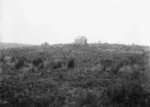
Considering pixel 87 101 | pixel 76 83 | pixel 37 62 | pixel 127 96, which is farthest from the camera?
pixel 37 62

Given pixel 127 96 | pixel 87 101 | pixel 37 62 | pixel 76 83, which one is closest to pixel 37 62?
pixel 37 62

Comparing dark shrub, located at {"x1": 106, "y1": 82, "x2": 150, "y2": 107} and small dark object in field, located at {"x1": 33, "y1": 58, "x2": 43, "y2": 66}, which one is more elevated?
small dark object in field, located at {"x1": 33, "y1": 58, "x2": 43, "y2": 66}

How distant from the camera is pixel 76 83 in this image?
10.4 meters

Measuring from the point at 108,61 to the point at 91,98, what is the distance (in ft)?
18.0

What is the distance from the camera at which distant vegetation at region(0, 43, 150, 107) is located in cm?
860

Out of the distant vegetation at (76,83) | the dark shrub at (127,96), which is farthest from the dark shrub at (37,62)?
the dark shrub at (127,96)

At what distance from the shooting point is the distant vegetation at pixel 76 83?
8.60 metres

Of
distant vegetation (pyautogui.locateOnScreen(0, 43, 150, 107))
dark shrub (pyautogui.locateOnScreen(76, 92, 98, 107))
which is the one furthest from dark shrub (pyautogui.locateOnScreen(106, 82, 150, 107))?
dark shrub (pyautogui.locateOnScreen(76, 92, 98, 107))

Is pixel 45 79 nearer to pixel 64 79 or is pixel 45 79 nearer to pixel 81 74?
pixel 64 79

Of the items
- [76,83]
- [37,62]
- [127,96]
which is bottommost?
[127,96]

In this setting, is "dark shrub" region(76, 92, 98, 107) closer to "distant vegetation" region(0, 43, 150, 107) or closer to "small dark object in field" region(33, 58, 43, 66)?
"distant vegetation" region(0, 43, 150, 107)

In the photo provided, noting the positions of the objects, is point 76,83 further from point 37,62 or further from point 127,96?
point 37,62

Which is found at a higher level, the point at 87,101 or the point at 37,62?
the point at 37,62

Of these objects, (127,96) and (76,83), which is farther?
(76,83)
